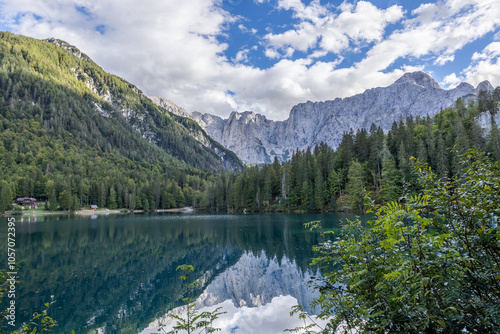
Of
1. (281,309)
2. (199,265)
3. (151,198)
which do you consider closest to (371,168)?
(199,265)

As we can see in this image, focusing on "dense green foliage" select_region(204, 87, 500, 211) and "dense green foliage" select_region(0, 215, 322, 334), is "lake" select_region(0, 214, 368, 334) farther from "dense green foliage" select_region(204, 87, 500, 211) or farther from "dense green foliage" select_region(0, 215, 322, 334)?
"dense green foliage" select_region(204, 87, 500, 211)

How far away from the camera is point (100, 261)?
23938mm

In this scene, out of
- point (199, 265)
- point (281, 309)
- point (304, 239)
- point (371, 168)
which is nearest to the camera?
point (281, 309)

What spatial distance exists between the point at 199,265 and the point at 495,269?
74.4ft

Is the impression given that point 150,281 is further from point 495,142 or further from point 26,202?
point 26,202

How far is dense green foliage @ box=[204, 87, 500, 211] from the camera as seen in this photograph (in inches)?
2345

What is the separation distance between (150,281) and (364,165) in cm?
6573

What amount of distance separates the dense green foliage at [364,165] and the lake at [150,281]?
36786 mm

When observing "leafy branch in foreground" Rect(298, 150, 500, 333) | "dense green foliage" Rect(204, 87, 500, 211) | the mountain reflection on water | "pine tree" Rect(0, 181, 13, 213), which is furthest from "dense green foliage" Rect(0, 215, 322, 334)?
"pine tree" Rect(0, 181, 13, 213)

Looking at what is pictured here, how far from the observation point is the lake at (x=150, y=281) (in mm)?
13062

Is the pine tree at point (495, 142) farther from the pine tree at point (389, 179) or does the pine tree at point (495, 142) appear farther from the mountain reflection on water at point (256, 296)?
the mountain reflection on water at point (256, 296)

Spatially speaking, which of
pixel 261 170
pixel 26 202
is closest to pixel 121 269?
pixel 261 170

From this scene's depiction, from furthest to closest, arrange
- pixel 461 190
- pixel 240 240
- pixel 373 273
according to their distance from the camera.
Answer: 1. pixel 240 240
2. pixel 373 273
3. pixel 461 190

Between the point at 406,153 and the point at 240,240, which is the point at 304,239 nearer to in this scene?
the point at 240,240
